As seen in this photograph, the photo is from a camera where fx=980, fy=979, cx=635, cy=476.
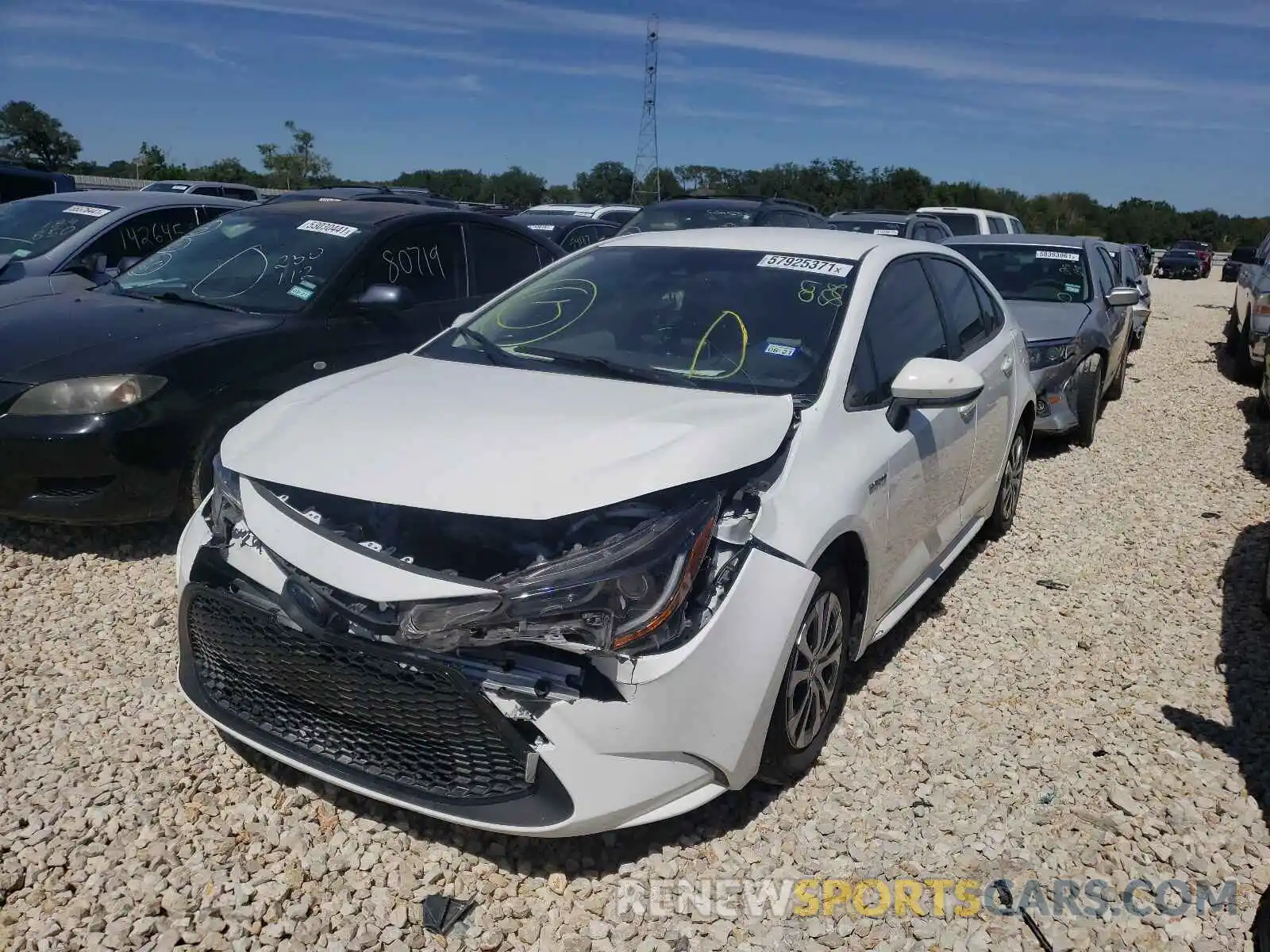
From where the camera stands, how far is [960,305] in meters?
4.61

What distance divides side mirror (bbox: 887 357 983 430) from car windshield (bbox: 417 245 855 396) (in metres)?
0.28

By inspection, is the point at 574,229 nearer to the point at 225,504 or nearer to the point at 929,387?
the point at 929,387

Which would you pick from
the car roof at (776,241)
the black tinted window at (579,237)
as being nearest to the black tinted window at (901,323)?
the car roof at (776,241)

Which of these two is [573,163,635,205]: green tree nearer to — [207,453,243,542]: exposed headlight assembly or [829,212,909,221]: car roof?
[829,212,909,221]: car roof

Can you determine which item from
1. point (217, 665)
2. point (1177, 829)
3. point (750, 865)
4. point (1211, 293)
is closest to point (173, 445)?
point (217, 665)

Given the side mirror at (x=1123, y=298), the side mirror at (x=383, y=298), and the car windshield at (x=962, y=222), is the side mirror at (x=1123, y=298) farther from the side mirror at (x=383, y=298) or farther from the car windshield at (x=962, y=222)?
the car windshield at (x=962, y=222)

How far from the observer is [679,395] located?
3203 mm

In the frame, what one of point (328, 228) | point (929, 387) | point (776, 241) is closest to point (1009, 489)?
point (776, 241)

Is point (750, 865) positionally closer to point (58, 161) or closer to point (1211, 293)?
point (1211, 293)

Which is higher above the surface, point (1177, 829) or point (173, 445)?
point (173, 445)

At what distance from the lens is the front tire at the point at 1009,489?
17.5ft

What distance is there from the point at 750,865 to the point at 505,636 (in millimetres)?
1058

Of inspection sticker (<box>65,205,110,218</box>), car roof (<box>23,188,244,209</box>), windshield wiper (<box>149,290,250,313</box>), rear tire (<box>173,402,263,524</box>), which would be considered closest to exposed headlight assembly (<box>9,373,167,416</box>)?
rear tire (<box>173,402,263,524</box>)

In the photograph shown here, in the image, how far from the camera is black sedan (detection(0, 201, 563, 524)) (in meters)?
4.34
